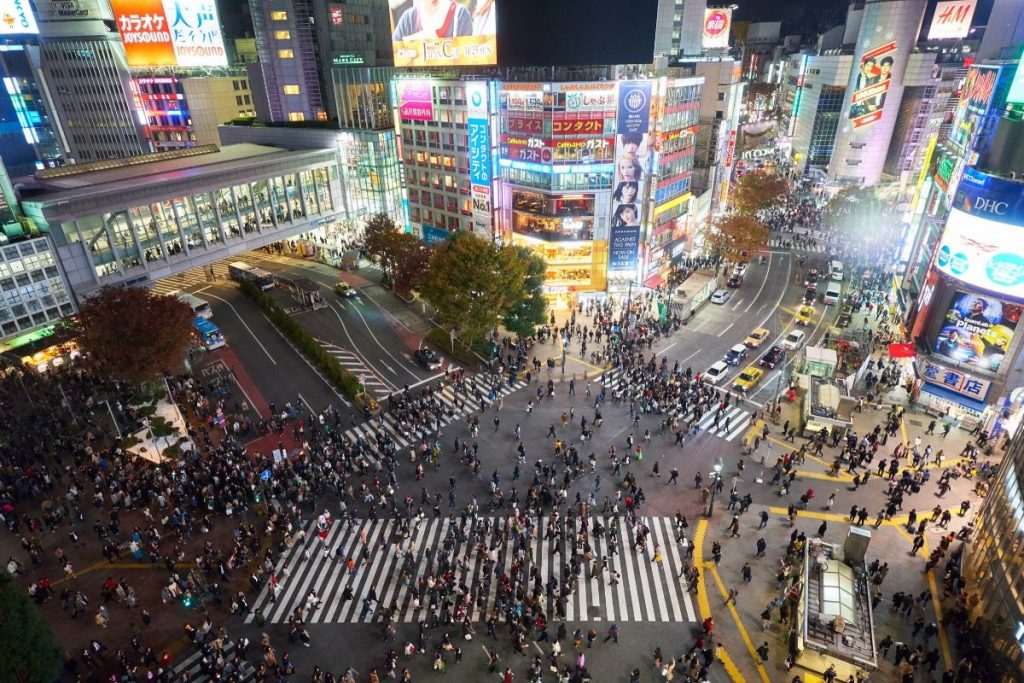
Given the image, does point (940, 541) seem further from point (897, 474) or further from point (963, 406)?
point (963, 406)

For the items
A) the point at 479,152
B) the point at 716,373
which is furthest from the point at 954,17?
the point at 716,373

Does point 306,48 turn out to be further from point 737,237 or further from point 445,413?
point 445,413

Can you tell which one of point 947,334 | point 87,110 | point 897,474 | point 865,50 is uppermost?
point 865,50

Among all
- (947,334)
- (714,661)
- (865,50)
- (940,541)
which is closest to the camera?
(714,661)

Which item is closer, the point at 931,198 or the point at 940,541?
the point at 940,541

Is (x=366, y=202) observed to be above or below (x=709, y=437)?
above

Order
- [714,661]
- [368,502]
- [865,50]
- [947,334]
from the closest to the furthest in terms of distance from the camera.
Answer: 1. [714,661]
2. [368,502]
3. [947,334]
4. [865,50]

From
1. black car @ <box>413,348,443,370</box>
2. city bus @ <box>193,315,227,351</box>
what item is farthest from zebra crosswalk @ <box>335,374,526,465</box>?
city bus @ <box>193,315,227,351</box>

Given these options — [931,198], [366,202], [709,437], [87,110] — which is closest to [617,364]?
[709,437]
